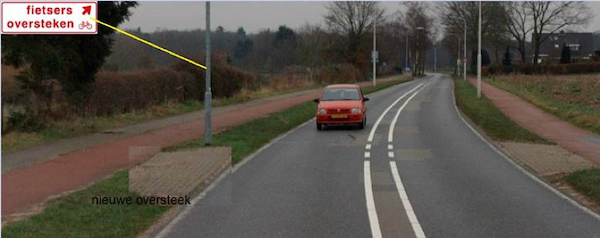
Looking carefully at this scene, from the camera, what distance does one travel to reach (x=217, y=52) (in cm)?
3816

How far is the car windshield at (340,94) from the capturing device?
23652mm

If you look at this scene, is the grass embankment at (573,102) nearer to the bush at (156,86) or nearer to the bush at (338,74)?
the bush at (156,86)

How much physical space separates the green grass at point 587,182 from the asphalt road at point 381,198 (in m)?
0.48

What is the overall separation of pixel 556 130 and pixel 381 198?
47.0 feet

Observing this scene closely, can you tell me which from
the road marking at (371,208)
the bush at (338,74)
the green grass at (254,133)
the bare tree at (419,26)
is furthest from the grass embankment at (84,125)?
the bare tree at (419,26)

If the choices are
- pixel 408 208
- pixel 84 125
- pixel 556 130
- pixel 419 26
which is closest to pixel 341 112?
pixel 556 130

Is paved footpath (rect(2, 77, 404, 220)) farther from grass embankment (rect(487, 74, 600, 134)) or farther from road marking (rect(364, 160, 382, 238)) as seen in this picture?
grass embankment (rect(487, 74, 600, 134))

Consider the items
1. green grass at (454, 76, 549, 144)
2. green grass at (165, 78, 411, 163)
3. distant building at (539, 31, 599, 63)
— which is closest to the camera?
green grass at (165, 78, 411, 163)

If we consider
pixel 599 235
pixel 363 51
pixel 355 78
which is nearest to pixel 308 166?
pixel 599 235

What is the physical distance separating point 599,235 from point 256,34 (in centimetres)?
9980

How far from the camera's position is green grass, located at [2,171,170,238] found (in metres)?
7.43

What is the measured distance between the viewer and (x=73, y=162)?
539 inches

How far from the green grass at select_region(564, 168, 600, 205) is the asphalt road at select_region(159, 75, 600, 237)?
479mm

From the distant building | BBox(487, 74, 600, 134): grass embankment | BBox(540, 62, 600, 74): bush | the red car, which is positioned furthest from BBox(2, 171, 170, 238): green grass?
the distant building
